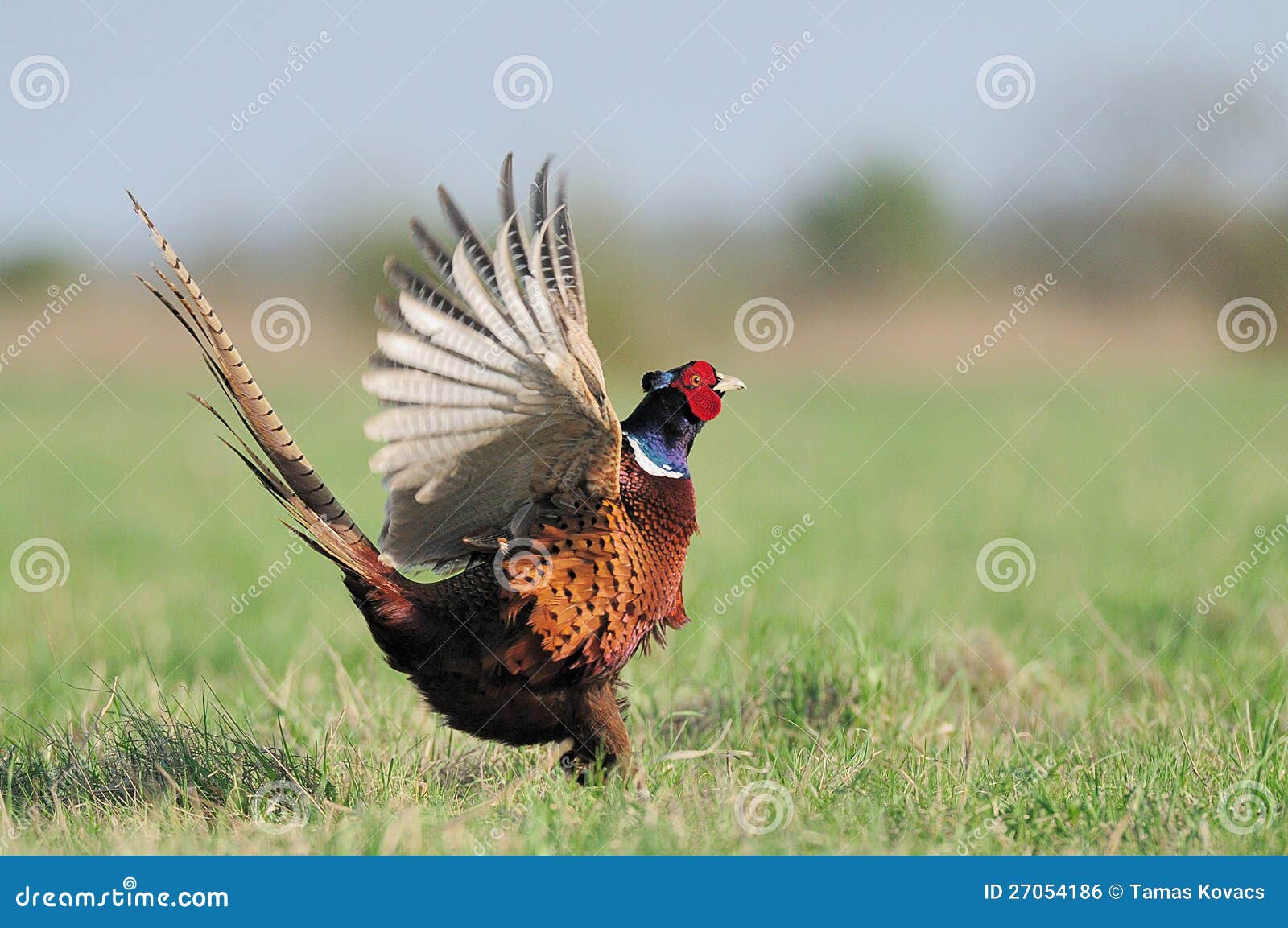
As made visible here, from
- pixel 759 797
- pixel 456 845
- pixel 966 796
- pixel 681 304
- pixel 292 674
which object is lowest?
pixel 292 674

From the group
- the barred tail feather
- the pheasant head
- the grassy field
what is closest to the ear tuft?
the pheasant head

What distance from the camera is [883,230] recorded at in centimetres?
2903

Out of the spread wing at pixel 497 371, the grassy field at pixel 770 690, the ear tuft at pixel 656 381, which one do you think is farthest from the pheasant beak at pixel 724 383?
the grassy field at pixel 770 690

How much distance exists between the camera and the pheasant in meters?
3.07

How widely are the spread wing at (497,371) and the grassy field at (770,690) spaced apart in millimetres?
878

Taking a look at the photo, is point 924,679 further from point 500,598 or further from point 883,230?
point 883,230

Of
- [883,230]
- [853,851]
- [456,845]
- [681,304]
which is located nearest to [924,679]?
[853,851]

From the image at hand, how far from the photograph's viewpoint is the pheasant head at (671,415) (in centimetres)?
344

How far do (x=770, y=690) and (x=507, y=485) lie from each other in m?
1.47

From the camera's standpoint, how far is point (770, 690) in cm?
431

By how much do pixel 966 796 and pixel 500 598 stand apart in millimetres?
1330

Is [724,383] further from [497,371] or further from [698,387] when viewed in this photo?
[497,371]

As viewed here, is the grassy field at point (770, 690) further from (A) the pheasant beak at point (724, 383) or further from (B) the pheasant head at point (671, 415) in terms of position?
(A) the pheasant beak at point (724, 383)

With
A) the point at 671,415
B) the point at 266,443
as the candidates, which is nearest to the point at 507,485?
the point at 671,415
